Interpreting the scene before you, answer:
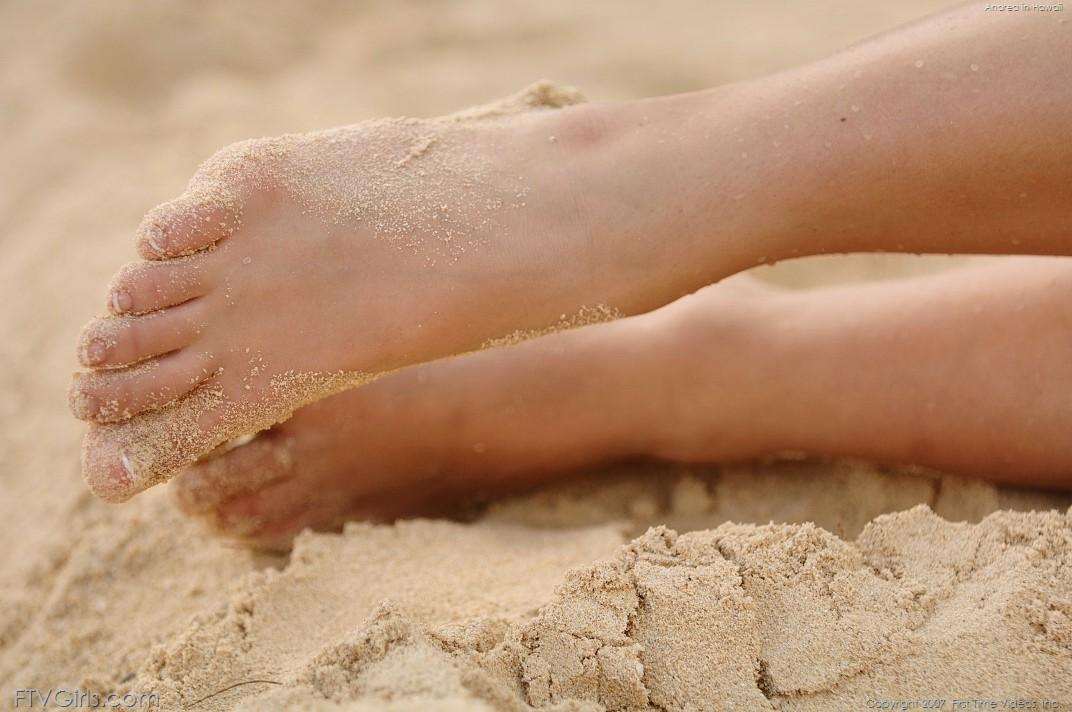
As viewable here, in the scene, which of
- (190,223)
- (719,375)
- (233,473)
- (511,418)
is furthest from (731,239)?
(233,473)

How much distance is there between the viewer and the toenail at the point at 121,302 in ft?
3.15

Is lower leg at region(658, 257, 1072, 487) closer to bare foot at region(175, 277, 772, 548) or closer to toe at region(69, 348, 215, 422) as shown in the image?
bare foot at region(175, 277, 772, 548)

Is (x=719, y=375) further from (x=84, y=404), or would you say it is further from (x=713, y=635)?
(x=84, y=404)

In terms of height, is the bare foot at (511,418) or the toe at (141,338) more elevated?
the toe at (141,338)

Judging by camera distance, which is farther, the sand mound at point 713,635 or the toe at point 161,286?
the toe at point 161,286

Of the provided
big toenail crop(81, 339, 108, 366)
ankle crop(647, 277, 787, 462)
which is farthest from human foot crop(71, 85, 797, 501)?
ankle crop(647, 277, 787, 462)

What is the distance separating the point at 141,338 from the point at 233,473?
10.2 inches

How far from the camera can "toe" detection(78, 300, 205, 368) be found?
0.96 m

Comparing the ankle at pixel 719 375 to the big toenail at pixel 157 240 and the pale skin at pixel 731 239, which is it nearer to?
the pale skin at pixel 731 239

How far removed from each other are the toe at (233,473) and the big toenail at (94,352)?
233 mm

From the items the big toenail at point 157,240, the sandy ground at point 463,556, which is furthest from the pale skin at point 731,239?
the sandy ground at point 463,556

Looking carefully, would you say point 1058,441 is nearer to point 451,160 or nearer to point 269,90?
point 451,160

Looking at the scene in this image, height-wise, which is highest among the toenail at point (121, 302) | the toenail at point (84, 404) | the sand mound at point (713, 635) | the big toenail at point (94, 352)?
the toenail at point (121, 302)

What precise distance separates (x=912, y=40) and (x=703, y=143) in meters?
0.23
